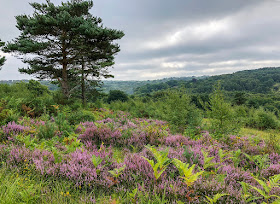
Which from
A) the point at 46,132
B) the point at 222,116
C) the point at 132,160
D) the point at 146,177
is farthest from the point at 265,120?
the point at 46,132

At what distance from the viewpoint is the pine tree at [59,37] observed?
42.6 feet

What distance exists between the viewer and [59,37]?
1371cm

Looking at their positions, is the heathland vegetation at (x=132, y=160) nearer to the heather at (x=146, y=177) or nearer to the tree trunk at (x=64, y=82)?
the heather at (x=146, y=177)

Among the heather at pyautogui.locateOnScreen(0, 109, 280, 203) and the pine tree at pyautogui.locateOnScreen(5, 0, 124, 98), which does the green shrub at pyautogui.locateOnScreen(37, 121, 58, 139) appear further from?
the pine tree at pyautogui.locateOnScreen(5, 0, 124, 98)

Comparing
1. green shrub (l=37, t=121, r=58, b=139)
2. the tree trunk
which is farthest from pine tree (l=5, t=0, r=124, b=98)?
green shrub (l=37, t=121, r=58, b=139)

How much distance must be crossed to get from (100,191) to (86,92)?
19.0 meters

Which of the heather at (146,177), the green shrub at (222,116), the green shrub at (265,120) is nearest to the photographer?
the heather at (146,177)

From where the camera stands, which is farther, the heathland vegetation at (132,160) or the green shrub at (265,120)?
the green shrub at (265,120)

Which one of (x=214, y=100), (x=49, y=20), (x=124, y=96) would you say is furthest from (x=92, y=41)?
(x=124, y=96)

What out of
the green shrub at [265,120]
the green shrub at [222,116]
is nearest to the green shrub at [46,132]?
the green shrub at [222,116]

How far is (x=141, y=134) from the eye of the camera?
17.0ft

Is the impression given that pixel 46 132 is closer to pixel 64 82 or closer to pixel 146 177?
pixel 146 177

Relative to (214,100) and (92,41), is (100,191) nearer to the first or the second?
(214,100)

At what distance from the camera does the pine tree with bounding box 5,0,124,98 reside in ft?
42.6
